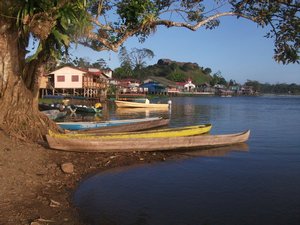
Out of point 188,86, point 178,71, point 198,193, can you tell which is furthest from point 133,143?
point 178,71

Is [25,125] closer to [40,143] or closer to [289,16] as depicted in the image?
[40,143]

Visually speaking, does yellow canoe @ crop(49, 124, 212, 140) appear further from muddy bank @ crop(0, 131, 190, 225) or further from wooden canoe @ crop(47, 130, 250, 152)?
muddy bank @ crop(0, 131, 190, 225)

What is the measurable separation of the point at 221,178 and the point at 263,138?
1021 cm

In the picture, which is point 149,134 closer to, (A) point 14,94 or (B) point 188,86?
(A) point 14,94

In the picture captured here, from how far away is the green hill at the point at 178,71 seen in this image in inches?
4916

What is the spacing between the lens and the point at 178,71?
13938 centimetres

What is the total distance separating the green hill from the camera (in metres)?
125

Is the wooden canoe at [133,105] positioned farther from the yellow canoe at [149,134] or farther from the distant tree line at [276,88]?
the distant tree line at [276,88]

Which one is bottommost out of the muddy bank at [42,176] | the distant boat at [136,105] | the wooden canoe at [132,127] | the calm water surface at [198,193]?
the calm water surface at [198,193]

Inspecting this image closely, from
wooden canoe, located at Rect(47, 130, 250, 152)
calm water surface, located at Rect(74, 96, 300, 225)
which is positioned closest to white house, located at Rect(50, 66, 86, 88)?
wooden canoe, located at Rect(47, 130, 250, 152)

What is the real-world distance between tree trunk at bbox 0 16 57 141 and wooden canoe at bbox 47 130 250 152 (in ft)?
3.33

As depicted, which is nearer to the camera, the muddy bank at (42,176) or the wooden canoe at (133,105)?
the muddy bank at (42,176)

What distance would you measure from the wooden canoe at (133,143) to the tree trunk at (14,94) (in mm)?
1015

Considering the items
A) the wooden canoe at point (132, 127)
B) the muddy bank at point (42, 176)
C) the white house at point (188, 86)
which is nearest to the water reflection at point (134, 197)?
the muddy bank at point (42, 176)
